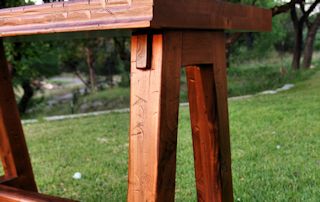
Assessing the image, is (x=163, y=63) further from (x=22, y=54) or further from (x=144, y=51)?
(x=22, y=54)

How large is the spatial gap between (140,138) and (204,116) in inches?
15.4

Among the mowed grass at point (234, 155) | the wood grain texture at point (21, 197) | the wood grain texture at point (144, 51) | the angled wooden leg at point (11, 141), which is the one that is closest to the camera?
the wood grain texture at point (144, 51)

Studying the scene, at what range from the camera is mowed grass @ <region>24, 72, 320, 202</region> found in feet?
7.86

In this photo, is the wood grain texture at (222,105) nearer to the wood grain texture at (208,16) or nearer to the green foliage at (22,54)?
the wood grain texture at (208,16)

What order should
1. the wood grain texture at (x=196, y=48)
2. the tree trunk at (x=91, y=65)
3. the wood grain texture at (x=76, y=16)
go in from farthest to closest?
the tree trunk at (x=91, y=65)
the wood grain texture at (x=196, y=48)
the wood grain texture at (x=76, y=16)

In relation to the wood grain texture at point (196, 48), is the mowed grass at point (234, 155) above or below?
below

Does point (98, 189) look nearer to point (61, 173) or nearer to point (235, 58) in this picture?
point (61, 173)

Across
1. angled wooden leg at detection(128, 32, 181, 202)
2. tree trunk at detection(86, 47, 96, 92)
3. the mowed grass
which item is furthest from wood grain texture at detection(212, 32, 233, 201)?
tree trunk at detection(86, 47, 96, 92)

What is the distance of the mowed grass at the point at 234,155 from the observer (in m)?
2.40

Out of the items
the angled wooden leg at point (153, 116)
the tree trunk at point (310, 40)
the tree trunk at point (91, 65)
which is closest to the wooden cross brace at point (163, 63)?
the angled wooden leg at point (153, 116)

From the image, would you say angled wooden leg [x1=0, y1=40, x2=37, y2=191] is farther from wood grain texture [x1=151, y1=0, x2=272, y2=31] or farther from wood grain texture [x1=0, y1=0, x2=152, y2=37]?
wood grain texture [x1=151, y1=0, x2=272, y2=31]

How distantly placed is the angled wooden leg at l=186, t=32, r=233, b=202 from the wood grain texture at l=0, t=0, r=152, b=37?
1.49ft

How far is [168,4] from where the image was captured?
3.43ft

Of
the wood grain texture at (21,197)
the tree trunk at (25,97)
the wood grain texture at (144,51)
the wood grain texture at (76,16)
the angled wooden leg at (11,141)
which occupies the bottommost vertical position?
the tree trunk at (25,97)
